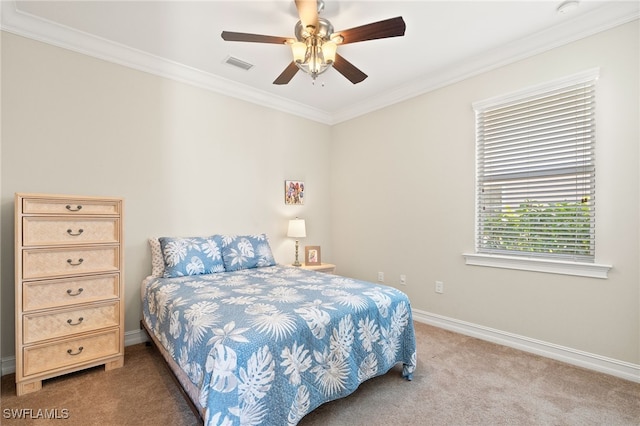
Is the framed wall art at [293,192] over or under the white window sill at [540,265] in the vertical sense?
over

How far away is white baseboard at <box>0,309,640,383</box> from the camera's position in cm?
234

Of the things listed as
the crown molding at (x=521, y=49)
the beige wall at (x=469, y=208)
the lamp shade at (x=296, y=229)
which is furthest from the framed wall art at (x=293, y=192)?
the crown molding at (x=521, y=49)

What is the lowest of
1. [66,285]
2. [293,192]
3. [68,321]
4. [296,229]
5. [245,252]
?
[68,321]

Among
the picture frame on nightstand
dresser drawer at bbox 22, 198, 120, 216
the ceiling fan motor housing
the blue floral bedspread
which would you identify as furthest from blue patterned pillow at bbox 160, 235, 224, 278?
the ceiling fan motor housing

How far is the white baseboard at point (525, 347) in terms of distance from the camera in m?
2.34

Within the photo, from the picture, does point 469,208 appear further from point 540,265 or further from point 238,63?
point 238,63

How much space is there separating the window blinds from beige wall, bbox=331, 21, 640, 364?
0.09 m

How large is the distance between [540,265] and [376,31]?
238 centimetres

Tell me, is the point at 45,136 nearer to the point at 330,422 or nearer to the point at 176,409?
the point at 176,409

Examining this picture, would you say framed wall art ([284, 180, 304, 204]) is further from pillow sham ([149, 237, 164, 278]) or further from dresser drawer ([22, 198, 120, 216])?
dresser drawer ([22, 198, 120, 216])

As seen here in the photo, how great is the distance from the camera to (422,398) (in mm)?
→ 2061

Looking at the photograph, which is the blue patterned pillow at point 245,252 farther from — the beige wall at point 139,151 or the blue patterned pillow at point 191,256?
the beige wall at point 139,151

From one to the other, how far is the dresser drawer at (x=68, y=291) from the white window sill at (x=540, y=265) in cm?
Answer: 330

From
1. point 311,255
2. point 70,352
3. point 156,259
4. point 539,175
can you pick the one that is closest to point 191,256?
point 156,259
